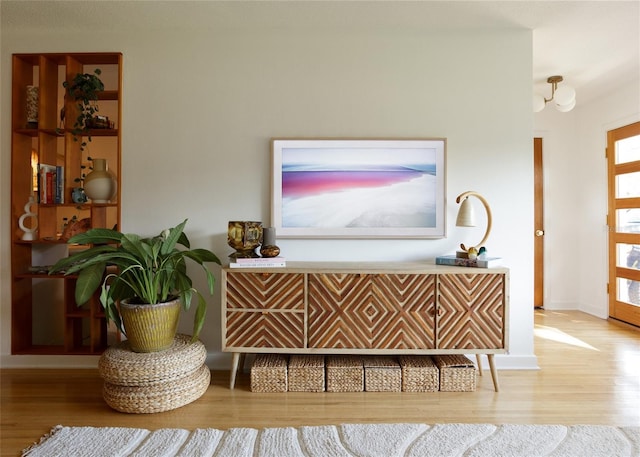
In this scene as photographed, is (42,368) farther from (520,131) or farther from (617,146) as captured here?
(617,146)

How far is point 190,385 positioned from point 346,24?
2.61m

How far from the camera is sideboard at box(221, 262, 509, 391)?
89.0 inches

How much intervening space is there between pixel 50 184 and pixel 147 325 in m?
1.44

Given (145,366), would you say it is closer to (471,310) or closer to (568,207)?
(471,310)

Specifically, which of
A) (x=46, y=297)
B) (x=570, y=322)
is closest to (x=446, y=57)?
(x=570, y=322)

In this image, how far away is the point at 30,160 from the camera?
2803mm

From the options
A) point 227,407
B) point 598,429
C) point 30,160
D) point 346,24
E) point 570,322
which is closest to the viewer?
point 598,429

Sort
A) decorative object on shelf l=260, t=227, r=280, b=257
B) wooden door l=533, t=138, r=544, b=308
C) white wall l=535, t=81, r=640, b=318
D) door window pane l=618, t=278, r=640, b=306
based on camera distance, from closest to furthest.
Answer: decorative object on shelf l=260, t=227, r=280, b=257
door window pane l=618, t=278, r=640, b=306
white wall l=535, t=81, r=640, b=318
wooden door l=533, t=138, r=544, b=308

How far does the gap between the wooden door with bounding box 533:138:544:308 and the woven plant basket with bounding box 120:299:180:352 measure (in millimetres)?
4182

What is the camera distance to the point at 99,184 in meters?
2.60

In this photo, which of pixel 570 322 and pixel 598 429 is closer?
pixel 598 429

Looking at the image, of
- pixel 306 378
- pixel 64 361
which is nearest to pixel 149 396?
pixel 306 378

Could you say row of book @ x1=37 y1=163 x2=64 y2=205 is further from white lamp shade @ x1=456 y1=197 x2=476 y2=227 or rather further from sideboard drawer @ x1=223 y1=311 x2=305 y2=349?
white lamp shade @ x1=456 y1=197 x2=476 y2=227

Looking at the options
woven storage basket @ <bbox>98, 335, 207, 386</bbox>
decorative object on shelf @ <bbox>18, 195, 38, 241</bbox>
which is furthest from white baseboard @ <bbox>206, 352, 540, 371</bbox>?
decorative object on shelf @ <bbox>18, 195, 38, 241</bbox>
